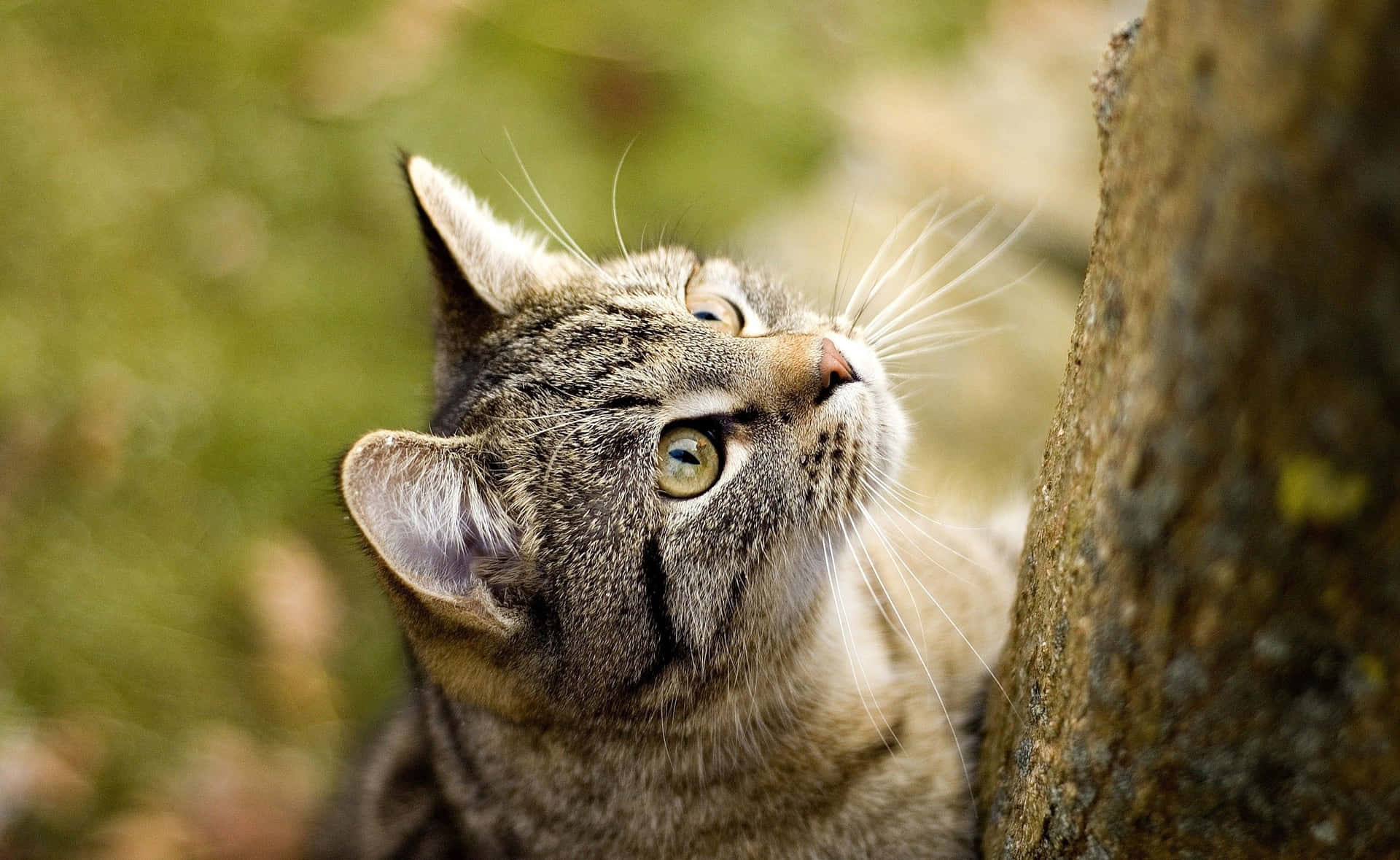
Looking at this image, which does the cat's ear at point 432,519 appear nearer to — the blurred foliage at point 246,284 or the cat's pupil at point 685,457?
the cat's pupil at point 685,457

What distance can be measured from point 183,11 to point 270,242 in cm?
116

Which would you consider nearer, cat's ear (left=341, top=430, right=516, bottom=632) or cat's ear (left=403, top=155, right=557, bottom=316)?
cat's ear (left=341, top=430, right=516, bottom=632)

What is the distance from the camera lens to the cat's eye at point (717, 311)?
2.07 metres

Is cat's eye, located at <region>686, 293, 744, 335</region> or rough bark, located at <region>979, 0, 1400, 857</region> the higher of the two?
cat's eye, located at <region>686, 293, 744, 335</region>

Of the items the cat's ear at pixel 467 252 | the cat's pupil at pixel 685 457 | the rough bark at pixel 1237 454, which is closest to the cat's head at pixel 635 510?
the cat's pupil at pixel 685 457

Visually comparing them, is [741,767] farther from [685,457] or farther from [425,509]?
[425,509]

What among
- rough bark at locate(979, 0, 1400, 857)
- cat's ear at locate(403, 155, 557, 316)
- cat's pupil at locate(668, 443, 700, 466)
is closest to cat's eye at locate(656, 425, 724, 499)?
cat's pupil at locate(668, 443, 700, 466)

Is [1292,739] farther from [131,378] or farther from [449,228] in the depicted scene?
[131,378]

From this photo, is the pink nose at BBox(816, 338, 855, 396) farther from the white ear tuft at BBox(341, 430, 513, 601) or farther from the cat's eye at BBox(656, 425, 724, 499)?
the white ear tuft at BBox(341, 430, 513, 601)

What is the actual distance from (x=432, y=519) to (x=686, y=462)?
1.52ft

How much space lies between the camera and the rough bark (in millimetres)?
705

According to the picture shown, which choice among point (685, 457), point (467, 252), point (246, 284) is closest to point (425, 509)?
point (685, 457)

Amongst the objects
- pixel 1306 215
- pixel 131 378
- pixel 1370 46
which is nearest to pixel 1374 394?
pixel 1306 215

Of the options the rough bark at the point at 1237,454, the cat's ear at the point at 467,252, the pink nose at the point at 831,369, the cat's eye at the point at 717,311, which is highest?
the cat's ear at the point at 467,252
